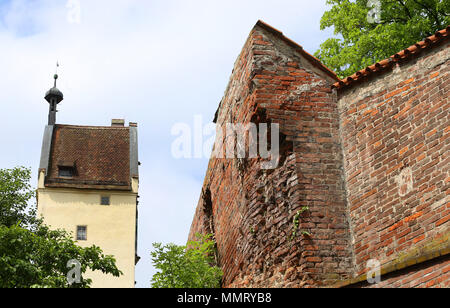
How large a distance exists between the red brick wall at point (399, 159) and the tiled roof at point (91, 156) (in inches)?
1038

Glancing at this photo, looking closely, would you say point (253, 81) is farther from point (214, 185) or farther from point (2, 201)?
point (2, 201)

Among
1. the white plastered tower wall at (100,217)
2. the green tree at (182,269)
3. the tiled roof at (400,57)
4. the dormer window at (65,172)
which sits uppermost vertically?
the dormer window at (65,172)

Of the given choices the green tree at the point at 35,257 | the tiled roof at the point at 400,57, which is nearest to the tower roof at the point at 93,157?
the green tree at the point at 35,257

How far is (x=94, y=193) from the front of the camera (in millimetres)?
35719

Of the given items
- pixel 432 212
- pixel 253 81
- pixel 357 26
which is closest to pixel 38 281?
pixel 253 81

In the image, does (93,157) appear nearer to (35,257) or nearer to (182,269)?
(35,257)

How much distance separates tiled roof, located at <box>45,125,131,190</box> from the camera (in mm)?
35969

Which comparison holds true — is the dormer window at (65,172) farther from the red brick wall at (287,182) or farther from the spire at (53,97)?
the red brick wall at (287,182)

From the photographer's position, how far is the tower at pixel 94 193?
112ft

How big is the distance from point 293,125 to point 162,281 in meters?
3.64

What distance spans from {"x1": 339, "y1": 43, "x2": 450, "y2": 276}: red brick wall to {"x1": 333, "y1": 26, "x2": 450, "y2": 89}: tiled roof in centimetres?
10

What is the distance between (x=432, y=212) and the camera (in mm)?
8922

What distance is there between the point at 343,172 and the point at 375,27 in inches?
362

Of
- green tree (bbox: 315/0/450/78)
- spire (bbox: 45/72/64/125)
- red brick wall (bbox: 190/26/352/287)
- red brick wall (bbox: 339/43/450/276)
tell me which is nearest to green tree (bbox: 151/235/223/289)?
red brick wall (bbox: 190/26/352/287)
